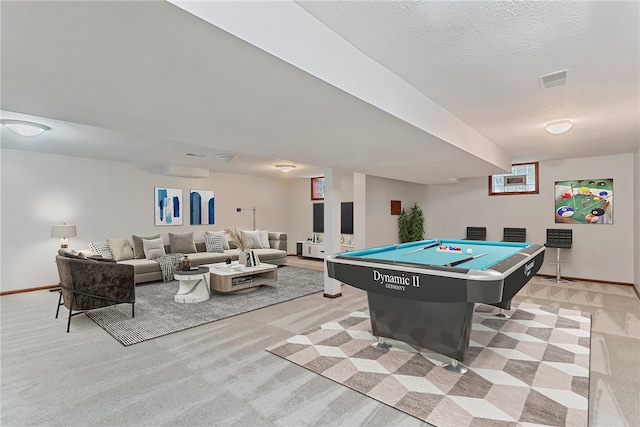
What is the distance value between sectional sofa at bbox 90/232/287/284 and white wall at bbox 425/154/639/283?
417 centimetres

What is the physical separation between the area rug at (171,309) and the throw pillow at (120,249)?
2.37 ft

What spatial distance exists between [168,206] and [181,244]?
111cm

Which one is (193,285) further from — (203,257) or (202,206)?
(202,206)

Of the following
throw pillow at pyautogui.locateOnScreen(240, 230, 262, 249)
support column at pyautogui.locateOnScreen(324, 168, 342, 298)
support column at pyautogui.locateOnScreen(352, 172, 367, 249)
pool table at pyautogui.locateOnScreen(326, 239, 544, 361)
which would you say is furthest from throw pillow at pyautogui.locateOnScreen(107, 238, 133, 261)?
pool table at pyautogui.locateOnScreen(326, 239, 544, 361)

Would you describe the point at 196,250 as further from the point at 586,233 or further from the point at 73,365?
the point at 586,233

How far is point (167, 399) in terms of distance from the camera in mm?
2336

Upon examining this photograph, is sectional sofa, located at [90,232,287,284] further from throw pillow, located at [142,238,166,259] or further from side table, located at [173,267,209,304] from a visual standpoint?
side table, located at [173,267,209,304]

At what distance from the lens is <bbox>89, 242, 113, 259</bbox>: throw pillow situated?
19.3 feet

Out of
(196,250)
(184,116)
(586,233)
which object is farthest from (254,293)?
(586,233)

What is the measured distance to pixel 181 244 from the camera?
7.00m

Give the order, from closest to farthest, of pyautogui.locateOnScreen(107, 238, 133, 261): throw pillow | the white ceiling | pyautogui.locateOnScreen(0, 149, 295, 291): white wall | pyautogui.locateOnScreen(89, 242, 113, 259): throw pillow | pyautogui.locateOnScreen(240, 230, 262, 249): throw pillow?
1. the white ceiling
2. pyautogui.locateOnScreen(0, 149, 295, 291): white wall
3. pyautogui.locateOnScreen(89, 242, 113, 259): throw pillow
4. pyautogui.locateOnScreen(107, 238, 133, 261): throw pillow
5. pyautogui.locateOnScreen(240, 230, 262, 249): throw pillow

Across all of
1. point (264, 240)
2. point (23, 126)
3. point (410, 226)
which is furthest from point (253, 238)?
point (23, 126)

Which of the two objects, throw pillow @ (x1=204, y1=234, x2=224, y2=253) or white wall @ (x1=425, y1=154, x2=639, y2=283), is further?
throw pillow @ (x1=204, y1=234, x2=224, y2=253)

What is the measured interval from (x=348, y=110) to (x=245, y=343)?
8.45 feet
